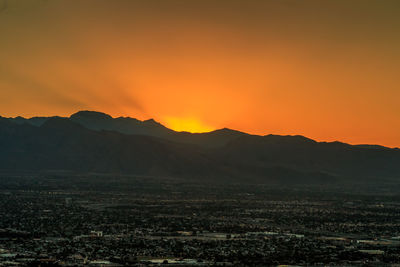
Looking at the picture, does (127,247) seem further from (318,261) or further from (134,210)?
(134,210)

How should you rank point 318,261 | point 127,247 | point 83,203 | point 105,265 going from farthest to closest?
point 83,203 < point 127,247 < point 318,261 < point 105,265

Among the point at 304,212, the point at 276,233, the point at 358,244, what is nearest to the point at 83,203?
the point at 304,212

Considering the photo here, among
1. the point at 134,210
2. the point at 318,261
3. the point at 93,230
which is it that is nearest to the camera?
the point at 318,261

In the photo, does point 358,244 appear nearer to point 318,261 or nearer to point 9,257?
point 318,261

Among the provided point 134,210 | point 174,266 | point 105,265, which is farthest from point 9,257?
point 134,210

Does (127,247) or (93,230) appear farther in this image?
(93,230)

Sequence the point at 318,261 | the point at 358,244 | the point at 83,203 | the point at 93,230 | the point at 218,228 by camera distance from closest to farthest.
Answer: the point at 318,261
the point at 358,244
the point at 93,230
the point at 218,228
the point at 83,203
